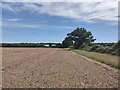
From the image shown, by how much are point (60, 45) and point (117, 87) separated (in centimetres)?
14745

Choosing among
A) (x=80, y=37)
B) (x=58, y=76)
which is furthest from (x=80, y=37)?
(x=58, y=76)

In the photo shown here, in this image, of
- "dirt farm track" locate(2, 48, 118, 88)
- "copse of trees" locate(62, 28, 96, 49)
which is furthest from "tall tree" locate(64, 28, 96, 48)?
"dirt farm track" locate(2, 48, 118, 88)

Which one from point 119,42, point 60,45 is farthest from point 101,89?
point 60,45

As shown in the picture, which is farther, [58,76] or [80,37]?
[80,37]

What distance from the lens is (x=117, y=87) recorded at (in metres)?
11.5

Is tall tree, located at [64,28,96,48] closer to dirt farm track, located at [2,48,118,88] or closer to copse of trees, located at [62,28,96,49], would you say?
copse of trees, located at [62,28,96,49]

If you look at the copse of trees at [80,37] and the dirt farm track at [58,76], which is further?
the copse of trees at [80,37]

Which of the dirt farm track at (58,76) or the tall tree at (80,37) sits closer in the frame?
the dirt farm track at (58,76)

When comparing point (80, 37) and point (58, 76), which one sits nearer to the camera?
point (58, 76)

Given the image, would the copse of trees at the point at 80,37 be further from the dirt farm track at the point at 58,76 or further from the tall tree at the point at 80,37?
the dirt farm track at the point at 58,76

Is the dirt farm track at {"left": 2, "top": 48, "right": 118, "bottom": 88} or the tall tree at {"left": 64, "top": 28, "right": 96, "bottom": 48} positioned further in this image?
Answer: the tall tree at {"left": 64, "top": 28, "right": 96, "bottom": 48}

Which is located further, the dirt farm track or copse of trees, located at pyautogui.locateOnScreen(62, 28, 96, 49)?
copse of trees, located at pyautogui.locateOnScreen(62, 28, 96, 49)

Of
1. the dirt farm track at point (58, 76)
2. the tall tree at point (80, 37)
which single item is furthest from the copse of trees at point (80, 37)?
the dirt farm track at point (58, 76)

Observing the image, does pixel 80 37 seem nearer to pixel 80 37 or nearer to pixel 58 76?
pixel 80 37
